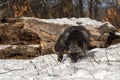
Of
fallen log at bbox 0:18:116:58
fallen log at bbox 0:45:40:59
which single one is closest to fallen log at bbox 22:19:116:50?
fallen log at bbox 0:18:116:58

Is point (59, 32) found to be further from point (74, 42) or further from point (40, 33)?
point (74, 42)

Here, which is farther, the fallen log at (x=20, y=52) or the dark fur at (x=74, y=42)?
the fallen log at (x=20, y=52)

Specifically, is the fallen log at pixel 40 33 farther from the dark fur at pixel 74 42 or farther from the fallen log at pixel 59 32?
the dark fur at pixel 74 42

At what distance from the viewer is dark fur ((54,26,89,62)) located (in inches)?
331

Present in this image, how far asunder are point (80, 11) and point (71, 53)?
1505 centimetres

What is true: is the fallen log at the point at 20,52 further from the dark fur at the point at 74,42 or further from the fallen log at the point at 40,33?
the dark fur at the point at 74,42

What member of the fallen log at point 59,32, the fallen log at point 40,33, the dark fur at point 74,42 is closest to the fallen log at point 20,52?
the fallen log at point 40,33

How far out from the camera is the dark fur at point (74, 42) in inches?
331

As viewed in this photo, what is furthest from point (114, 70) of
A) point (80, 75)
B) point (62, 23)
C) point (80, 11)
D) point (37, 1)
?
point (37, 1)

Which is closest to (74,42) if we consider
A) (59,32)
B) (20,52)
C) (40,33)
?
(59,32)

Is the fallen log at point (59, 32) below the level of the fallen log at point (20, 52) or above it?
above

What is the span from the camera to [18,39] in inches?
553

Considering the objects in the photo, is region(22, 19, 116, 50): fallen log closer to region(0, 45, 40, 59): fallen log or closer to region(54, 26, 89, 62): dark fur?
region(0, 45, 40, 59): fallen log

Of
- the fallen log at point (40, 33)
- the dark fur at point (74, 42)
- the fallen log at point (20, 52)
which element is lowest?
the fallen log at point (20, 52)
